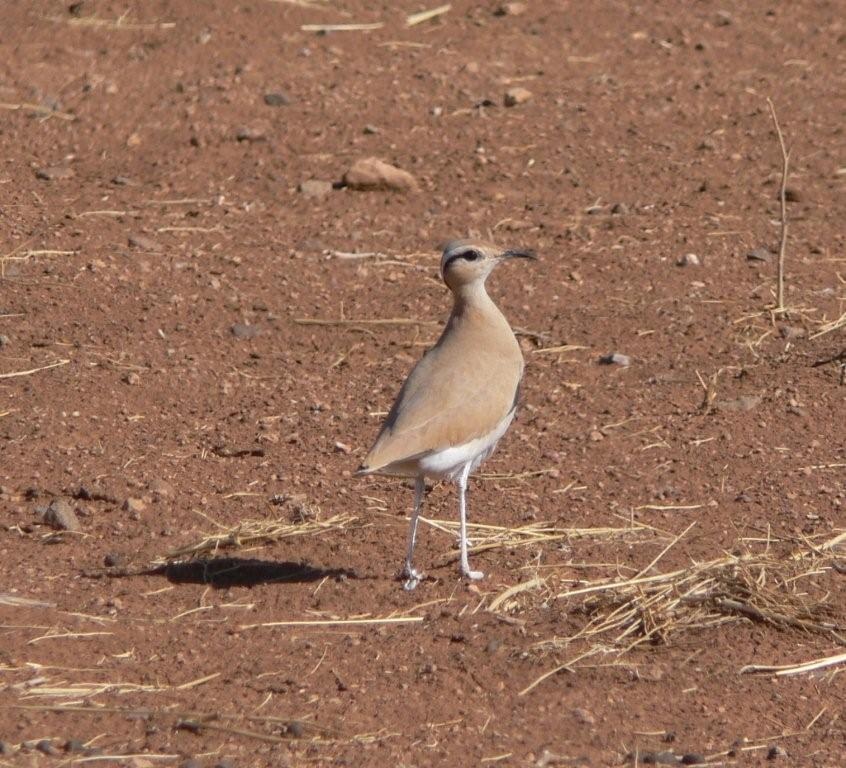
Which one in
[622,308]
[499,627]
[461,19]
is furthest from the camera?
[461,19]

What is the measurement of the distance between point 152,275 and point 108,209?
45.8 inches

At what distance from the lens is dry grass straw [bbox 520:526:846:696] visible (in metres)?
5.94

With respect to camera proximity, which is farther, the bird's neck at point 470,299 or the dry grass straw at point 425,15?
the dry grass straw at point 425,15

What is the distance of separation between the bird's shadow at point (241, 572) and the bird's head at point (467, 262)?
134 cm

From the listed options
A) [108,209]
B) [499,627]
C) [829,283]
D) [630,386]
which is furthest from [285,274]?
[499,627]

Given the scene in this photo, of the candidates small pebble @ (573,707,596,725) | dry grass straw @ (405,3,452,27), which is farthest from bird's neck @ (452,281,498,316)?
dry grass straw @ (405,3,452,27)

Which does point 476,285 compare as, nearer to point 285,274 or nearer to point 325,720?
point 325,720

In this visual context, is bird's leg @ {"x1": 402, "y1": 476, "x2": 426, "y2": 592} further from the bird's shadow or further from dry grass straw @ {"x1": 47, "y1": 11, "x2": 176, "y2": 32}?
dry grass straw @ {"x1": 47, "y1": 11, "x2": 176, "y2": 32}

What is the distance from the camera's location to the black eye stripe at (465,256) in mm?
7078

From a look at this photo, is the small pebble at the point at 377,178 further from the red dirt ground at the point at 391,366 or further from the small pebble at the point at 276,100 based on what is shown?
the small pebble at the point at 276,100

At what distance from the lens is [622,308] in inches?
367

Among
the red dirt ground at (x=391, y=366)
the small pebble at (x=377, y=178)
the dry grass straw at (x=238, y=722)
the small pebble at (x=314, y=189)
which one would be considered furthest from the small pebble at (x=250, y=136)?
the dry grass straw at (x=238, y=722)

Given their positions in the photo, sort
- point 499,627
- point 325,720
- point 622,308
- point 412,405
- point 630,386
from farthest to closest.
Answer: point 622,308 → point 630,386 → point 412,405 → point 499,627 → point 325,720

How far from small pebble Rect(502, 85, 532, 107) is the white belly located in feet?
19.2
